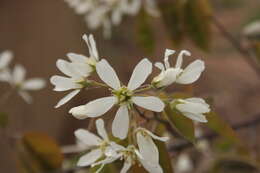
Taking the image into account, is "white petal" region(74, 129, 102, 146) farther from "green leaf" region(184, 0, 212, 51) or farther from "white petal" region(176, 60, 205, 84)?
"green leaf" region(184, 0, 212, 51)

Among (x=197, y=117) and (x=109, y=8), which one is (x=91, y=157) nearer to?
(x=197, y=117)

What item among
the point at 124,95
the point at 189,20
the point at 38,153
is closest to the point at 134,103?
the point at 124,95

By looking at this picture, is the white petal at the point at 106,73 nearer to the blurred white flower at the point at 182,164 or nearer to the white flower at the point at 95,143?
the white flower at the point at 95,143

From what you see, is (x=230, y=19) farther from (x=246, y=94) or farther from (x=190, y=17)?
(x=190, y=17)

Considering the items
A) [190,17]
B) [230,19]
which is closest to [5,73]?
[190,17]

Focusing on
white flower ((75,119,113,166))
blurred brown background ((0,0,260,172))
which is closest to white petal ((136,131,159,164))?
white flower ((75,119,113,166))

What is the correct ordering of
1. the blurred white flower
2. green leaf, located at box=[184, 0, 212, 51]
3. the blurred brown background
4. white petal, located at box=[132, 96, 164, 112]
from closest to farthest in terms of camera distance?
white petal, located at box=[132, 96, 164, 112] → green leaf, located at box=[184, 0, 212, 51] → the blurred white flower → the blurred brown background
